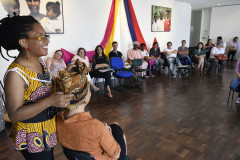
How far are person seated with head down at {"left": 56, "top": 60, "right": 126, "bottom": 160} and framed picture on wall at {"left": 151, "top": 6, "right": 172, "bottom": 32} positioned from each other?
6913mm

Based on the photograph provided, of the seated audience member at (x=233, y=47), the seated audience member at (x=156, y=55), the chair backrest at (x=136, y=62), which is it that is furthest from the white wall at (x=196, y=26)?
the chair backrest at (x=136, y=62)

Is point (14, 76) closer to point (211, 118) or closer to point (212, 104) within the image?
point (211, 118)

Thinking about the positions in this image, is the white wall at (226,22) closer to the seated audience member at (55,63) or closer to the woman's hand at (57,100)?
the seated audience member at (55,63)

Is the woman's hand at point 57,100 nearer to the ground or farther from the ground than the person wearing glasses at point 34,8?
nearer to the ground

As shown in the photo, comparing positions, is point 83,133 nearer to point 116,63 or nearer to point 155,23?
point 116,63

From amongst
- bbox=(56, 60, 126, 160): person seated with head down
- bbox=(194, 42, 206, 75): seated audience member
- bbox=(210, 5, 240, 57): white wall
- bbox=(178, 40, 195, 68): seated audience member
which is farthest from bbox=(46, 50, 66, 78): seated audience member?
bbox=(210, 5, 240, 57): white wall

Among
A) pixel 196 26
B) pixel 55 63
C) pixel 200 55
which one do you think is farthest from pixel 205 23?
pixel 55 63

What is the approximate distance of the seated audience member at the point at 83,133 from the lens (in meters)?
1.07

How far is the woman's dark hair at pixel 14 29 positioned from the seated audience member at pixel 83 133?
0.43 metres

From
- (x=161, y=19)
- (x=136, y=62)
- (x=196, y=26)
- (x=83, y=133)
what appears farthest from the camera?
(x=196, y=26)

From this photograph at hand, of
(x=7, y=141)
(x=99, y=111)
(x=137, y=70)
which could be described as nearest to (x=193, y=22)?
(x=137, y=70)

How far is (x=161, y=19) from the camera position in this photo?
7.82 metres

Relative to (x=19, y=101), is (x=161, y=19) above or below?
above

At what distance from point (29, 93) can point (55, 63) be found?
3.50 m
